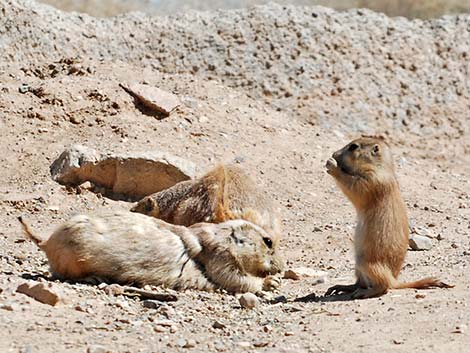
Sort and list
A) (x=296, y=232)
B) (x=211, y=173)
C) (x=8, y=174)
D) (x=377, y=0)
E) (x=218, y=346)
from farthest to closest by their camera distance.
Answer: (x=377, y=0) < (x=8, y=174) < (x=296, y=232) < (x=211, y=173) < (x=218, y=346)

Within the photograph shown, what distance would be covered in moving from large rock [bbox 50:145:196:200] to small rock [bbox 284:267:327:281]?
2.63 meters

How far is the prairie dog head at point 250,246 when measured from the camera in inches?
350

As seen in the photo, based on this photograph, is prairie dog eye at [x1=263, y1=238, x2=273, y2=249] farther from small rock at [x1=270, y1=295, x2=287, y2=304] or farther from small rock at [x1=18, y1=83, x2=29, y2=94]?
small rock at [x1=18, y1=83, x2=29, y2=94]

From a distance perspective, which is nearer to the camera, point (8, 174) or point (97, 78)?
point (8, 174)

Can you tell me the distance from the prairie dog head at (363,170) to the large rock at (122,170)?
3.57 m

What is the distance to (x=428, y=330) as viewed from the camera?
23.0 feet

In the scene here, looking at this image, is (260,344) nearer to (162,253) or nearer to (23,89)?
(162,253)

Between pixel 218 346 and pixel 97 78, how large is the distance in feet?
27.2

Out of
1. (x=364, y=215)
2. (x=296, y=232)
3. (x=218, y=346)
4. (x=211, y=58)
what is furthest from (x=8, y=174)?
(x=218, y=346)

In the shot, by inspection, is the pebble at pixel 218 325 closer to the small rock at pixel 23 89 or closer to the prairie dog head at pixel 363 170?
the prairie dog head at pixel 363 170

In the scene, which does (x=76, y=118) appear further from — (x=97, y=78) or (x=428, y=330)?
(x=428, y=330)

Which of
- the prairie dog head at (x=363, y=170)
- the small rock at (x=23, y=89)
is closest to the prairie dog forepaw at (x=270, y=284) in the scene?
the prairie dog head at (x=363, y=170)

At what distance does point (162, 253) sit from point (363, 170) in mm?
1780

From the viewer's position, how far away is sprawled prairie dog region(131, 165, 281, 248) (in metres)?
9.96
